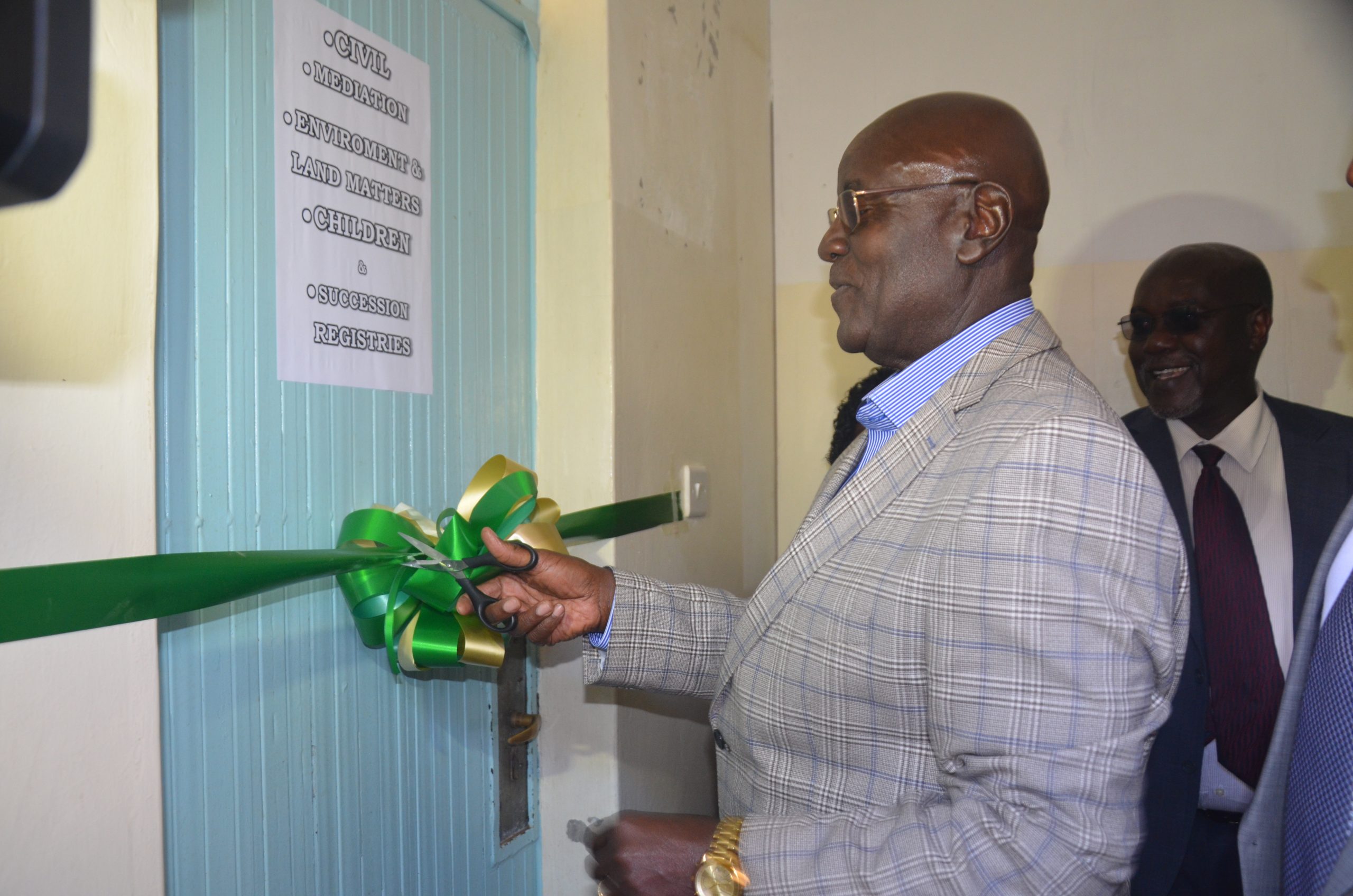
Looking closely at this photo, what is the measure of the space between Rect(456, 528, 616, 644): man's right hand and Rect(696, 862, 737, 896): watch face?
0.47m

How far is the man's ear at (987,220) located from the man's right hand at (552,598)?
0.73 meters

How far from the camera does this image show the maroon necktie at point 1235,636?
1.96 m

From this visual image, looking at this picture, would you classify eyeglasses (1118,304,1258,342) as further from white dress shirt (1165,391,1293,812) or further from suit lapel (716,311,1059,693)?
suit lapel (716,311,1059,693)

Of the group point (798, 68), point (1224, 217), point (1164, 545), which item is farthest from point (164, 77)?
point (1224, 217)

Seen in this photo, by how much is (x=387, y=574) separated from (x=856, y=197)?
0.85 meters

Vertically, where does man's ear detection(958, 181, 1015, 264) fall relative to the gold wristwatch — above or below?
above

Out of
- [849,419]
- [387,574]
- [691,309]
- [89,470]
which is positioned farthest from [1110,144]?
[89,470]

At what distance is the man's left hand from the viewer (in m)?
1.07

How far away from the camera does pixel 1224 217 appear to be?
8.48ft

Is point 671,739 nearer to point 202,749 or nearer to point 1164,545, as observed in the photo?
point 202,749

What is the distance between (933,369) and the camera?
1.29m

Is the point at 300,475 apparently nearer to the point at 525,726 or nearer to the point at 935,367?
the point at 525,726

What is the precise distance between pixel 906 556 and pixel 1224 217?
6.83 feet

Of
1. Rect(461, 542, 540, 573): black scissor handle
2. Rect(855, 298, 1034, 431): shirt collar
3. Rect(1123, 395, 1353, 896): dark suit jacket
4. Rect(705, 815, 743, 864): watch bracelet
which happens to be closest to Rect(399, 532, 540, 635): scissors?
Rect(461, 542, 540, 573): black scissor handle
